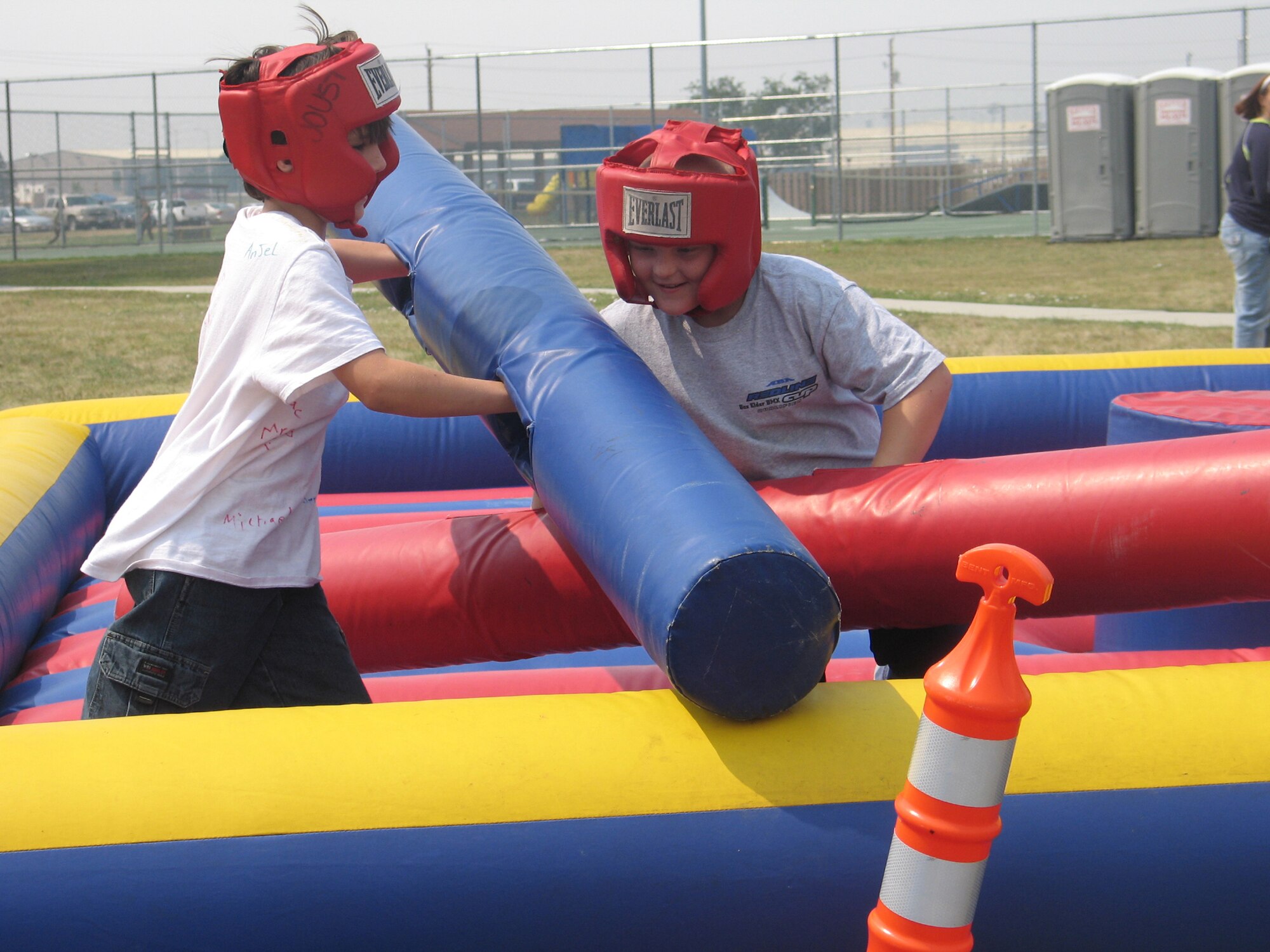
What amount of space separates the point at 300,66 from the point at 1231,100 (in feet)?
50.4

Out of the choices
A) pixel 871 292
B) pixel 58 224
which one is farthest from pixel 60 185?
pixel 871 292

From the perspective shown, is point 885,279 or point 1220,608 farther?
point 885,279

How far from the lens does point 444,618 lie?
2.45 m

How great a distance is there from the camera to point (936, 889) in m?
1.47

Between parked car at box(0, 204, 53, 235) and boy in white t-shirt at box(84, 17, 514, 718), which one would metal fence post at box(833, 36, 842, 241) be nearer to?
parked car at box(0, 204, 53, 235)

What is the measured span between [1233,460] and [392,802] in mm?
1456

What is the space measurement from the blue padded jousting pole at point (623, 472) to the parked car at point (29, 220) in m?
20.0

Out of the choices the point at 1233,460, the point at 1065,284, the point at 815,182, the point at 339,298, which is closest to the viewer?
the point at 339,298

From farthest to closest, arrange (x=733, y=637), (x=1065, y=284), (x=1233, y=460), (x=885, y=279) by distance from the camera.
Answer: (x=885, y=279) < (x=1065, y=284) < (x=1233, y=460) < (x=733, y=637)

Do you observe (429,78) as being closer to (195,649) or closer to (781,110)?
(781,110)

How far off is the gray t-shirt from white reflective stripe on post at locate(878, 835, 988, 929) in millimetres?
1079

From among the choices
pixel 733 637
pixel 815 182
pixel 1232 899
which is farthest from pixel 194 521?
pixel 815 182

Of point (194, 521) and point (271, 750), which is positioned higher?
point (194, 521)

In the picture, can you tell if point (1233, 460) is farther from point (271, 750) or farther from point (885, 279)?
point (885, 279)
